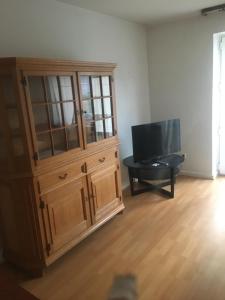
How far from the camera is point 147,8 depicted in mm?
3178

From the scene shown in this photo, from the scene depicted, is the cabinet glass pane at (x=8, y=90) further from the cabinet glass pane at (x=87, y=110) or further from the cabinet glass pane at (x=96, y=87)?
the cabinet glass pane at (x=96, y=87)

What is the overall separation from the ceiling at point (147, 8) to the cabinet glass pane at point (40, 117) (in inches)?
51.7

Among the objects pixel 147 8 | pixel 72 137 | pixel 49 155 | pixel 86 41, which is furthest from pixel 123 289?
pixel 147 8

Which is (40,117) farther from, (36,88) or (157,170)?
(157,170)

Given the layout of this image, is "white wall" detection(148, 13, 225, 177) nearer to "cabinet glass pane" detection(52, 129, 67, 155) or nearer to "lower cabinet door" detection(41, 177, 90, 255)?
"lower cabinet door" detection(41, 177, 90, 255)

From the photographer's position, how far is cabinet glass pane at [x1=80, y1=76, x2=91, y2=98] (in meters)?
2.57

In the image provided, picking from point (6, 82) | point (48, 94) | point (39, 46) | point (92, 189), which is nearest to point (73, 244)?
point (92, 189)

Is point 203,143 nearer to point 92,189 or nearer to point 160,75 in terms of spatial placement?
point 160,75

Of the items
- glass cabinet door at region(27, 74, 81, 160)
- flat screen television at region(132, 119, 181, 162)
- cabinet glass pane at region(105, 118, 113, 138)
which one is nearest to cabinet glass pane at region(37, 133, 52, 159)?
glass cabinet door at region(27, 74, 81, 160)

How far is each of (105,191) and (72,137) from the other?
76cm

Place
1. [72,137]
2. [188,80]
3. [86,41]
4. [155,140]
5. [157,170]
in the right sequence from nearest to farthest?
[72,137] < [86,41] < [157,170] < [155,140] < [188,80]

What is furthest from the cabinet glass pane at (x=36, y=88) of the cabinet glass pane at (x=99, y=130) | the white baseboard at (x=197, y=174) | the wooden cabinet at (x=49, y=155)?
the white baseboard at (x=197, y=174)

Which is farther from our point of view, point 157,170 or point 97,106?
point 157,170

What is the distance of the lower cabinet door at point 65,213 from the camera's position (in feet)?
7.42
